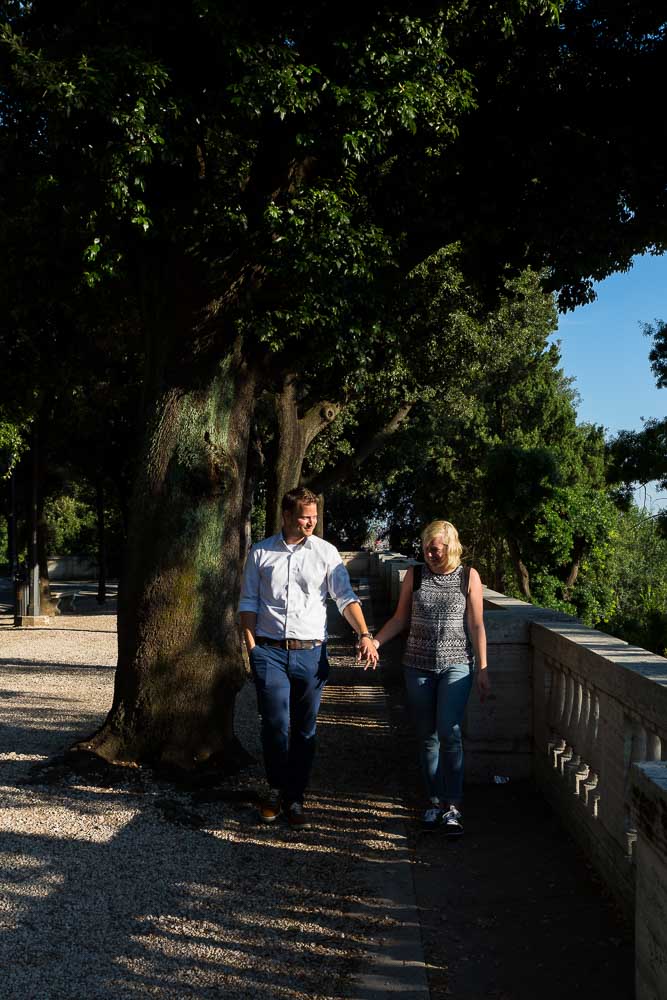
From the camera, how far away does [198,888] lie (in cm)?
529

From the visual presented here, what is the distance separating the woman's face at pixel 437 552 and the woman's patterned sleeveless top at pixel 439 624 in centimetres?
6

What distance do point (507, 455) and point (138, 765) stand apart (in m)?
14.4

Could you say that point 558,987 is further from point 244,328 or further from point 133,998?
point 244,328

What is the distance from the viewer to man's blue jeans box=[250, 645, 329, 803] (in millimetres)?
6426

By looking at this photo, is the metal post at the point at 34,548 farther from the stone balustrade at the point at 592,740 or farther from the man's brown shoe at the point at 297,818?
the man's brown shoe at the point at 297,818

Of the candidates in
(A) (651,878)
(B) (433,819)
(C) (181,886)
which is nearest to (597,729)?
(B) (433,819)

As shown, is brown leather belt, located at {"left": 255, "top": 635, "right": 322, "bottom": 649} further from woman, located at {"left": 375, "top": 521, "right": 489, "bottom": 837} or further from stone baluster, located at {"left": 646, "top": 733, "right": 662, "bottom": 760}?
stone baluster, located at {"left": 646, "top": 733, "right": 662, "bottom": 760}

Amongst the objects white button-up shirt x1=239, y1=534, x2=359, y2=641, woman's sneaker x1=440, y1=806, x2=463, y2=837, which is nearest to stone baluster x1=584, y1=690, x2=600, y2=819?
woman's sneaker x1=440, y1=806, x2=463, y2=837

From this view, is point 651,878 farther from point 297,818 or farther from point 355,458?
point 355,458

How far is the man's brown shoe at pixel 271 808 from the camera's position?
6.61 metres

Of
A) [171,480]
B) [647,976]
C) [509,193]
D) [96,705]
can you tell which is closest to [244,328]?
[171,480]

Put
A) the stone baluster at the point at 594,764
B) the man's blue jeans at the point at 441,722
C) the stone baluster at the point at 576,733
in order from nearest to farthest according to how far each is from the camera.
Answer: the stone baluster at the point at 594,764, the stone baluster at the point at 576,733, the man's blue jeans at the point at 441,722

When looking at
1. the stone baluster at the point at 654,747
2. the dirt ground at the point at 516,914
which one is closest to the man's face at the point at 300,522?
the dirt ground at the point at 516,914

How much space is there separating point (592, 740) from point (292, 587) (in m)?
1.94
